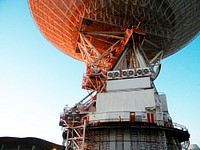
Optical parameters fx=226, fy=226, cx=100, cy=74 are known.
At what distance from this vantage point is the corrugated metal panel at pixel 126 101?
29500mm

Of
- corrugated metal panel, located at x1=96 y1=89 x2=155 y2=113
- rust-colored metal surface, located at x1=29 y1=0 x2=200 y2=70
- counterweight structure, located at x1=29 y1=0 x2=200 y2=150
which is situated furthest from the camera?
rust-colored metal surface, located at x1=29 y1=0 x2=200 y2=70

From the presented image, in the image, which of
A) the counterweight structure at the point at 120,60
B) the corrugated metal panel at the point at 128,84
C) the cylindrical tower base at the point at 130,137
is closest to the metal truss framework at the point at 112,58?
the counterweight structure at the point at 120,60

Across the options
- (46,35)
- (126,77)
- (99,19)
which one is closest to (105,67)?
(126,77)

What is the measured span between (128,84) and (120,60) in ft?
17.7

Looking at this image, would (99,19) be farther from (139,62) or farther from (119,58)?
(139,62)

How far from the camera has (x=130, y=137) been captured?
27031 millimetres

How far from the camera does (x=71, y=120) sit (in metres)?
33.2

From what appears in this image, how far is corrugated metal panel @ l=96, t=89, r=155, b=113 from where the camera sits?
29.5 m

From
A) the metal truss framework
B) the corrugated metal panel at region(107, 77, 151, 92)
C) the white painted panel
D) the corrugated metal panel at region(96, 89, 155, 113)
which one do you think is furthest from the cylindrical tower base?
the metal truss framework

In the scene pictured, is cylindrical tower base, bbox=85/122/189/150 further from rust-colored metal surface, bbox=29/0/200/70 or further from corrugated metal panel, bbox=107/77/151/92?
rust-colored metal surface, bbox=29/0/200/70

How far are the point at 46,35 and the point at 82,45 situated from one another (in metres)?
10.8

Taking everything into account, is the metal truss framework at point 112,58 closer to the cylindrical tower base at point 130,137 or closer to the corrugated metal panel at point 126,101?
the corrugated metal panel at point 126,101

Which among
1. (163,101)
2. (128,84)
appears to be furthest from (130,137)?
(163,101)

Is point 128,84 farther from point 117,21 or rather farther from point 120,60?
point 117,21
